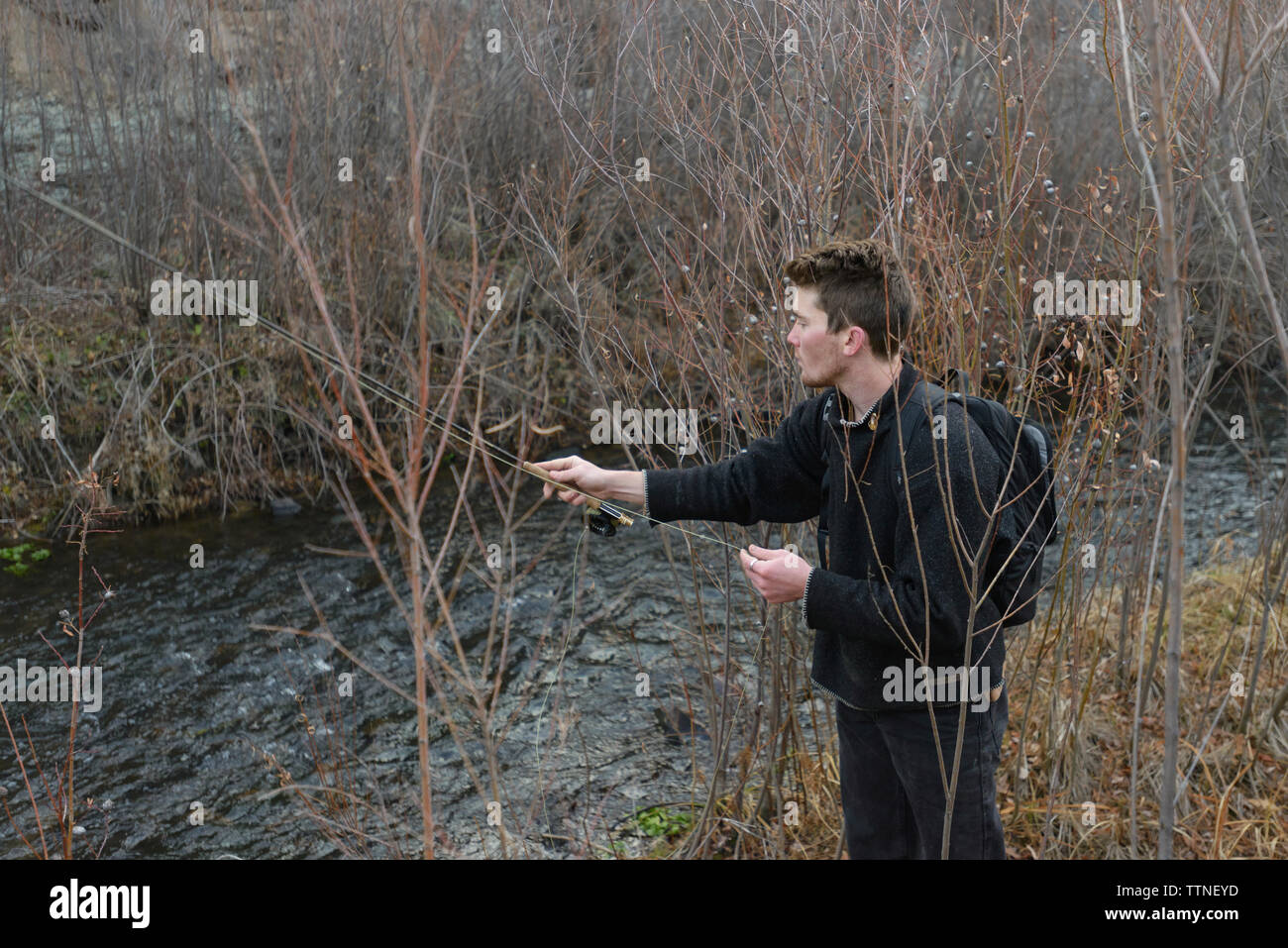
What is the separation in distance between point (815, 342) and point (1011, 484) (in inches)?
21.6

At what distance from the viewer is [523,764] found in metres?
5.33

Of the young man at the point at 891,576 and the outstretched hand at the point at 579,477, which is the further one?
the outstretched hand at the point at 579,477

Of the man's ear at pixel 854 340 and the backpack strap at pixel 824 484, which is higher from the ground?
the man's ear at pixel 854 340

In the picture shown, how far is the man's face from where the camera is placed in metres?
2.64

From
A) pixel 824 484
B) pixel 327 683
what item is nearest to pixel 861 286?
pixel 824 484

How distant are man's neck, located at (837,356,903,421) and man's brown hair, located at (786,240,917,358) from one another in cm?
3

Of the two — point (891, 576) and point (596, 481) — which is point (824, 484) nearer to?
point (891, 576)

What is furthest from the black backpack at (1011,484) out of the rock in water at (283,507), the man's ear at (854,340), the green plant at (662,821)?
the rock in water at (283,507)

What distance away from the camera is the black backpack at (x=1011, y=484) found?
254 cm

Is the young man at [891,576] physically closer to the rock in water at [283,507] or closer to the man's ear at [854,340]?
the man's ear at [854,340]

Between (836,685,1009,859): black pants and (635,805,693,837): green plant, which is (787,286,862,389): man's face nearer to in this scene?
(836,685,1009,859): black pants

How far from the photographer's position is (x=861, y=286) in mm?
2611

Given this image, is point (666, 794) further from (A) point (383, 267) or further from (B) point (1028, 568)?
(A) point (383, 267)

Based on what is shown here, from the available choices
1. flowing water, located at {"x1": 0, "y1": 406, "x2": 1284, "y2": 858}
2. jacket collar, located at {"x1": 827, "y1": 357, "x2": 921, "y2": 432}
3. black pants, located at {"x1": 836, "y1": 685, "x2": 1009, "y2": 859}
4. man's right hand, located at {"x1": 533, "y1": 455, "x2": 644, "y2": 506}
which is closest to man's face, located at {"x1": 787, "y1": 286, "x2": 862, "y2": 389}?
jacket collar, located at {"x1": 827, "y1": 357, "x2": 921, "y2": 432}
